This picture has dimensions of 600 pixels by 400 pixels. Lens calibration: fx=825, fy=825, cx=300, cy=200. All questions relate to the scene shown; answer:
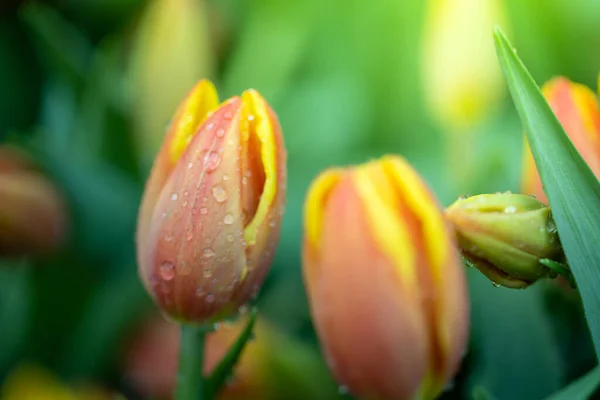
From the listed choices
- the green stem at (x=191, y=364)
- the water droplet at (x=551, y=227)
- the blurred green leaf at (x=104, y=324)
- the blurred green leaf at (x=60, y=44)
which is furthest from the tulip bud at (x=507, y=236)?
the blurred green leaf at (x=60, y=44)

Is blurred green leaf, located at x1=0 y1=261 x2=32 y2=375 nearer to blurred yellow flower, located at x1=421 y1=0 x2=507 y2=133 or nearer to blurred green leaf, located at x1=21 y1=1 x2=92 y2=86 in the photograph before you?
blurred green leaf, located at x1=21 y1=1 x2=92 y2=86

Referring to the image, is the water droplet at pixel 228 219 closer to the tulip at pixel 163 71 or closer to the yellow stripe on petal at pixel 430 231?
the yellow stripe on petal at pixel 430 231

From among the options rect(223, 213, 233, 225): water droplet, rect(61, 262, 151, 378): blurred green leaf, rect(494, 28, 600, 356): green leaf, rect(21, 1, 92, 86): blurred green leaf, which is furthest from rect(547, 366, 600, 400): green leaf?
rect(21, 1, 92, 86): blurred green leaf

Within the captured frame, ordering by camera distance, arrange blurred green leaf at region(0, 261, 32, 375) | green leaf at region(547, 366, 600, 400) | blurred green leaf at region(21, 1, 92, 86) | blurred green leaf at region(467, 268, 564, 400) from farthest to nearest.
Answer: blurred green leaf at region(21, 1, 92, 86)
blurred green leaf at region(0, 261, 32, 375)
blurred green leaf at region(467, 268, 564, 400)
green leaf at region(547, 366, 600, 400)

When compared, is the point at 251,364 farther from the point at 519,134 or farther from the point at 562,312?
the point at 519,134

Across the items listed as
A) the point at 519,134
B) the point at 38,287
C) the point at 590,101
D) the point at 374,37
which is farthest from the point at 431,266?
the point at 374,37

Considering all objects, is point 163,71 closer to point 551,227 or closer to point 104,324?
point 104,324
